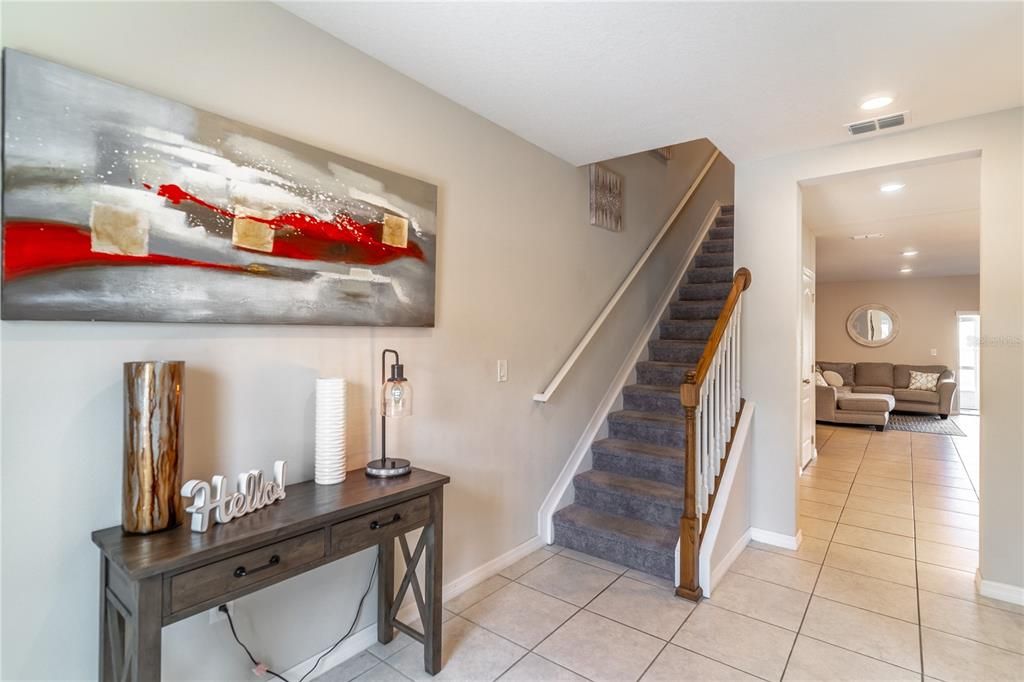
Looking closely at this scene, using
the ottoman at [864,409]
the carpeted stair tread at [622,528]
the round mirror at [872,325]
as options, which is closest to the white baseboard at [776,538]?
the carpeted stair tread at [622,528]

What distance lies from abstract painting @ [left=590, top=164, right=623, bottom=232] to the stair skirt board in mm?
1600

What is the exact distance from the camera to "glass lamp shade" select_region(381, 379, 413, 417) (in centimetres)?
197

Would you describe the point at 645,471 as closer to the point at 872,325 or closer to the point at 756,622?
the point at 756,622

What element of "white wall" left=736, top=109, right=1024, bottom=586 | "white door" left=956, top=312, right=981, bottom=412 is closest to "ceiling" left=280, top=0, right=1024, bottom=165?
"white wall" left=736, top=109, right=1024, bottom=586

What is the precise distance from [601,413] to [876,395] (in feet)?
21.8

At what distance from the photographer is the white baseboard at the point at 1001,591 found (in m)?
2.48

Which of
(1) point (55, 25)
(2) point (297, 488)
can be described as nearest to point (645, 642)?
(2) point (297, 488)

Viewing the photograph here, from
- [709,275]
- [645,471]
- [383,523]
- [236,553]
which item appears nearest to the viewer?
A: [236,553]

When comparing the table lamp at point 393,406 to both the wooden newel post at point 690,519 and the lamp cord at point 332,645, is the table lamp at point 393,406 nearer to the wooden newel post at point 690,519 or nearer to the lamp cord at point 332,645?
the lamp cord at point 332,645

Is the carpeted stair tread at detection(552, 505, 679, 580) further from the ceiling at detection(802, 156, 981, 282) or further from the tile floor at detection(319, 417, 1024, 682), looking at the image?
the ceiling at detection(802, 156, 981, 282)

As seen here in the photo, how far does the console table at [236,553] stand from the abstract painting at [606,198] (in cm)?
238

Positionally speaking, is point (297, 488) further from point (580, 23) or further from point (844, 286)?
point (844, 286)

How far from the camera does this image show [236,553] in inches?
53.5

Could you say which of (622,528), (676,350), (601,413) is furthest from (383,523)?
(676,350)
